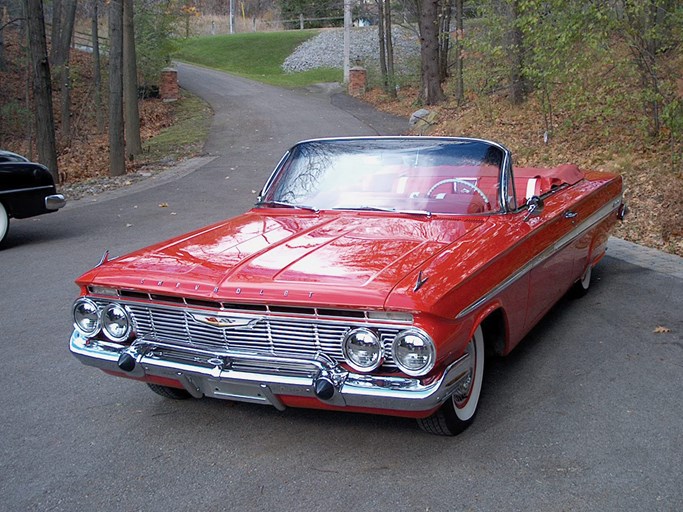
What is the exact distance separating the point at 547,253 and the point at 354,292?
197 centimetres

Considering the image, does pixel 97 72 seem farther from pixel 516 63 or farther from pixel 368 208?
pixel 368 208

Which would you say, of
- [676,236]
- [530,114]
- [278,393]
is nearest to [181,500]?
[278,393]

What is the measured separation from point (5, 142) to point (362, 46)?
23.4m

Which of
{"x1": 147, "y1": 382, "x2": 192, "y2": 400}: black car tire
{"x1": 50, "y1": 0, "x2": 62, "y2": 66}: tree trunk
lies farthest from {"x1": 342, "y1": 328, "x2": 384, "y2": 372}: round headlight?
{"x1": 50, "y1": 0, "x2": 62, "y2": 66}: tree trunk

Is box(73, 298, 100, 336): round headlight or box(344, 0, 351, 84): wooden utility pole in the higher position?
box(344, 0, 351, 84): wooden utility pole

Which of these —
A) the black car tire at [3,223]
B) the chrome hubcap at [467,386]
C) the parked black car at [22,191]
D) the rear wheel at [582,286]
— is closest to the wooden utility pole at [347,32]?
the parked black car at [22,191]

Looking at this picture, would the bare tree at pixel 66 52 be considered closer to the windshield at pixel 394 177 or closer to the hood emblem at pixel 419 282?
the windshield at pixel 394 177

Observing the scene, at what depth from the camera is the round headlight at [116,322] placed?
3.95 metres

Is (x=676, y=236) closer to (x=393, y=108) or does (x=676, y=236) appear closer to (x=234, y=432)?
(x=234, y=432)

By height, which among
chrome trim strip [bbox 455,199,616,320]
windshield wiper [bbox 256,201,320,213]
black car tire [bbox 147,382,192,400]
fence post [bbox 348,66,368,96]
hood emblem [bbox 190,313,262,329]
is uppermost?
fence post [bbox 348,66,368,96]

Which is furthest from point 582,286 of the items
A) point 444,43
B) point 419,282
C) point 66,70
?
point 444,43

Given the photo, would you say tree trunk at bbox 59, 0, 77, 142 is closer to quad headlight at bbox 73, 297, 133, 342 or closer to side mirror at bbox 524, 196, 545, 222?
quad headlight at bbox 73, 297, 133, 342

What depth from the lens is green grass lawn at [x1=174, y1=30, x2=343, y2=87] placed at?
38.8 m

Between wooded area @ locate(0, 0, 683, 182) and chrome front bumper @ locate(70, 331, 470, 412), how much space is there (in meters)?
7.60
